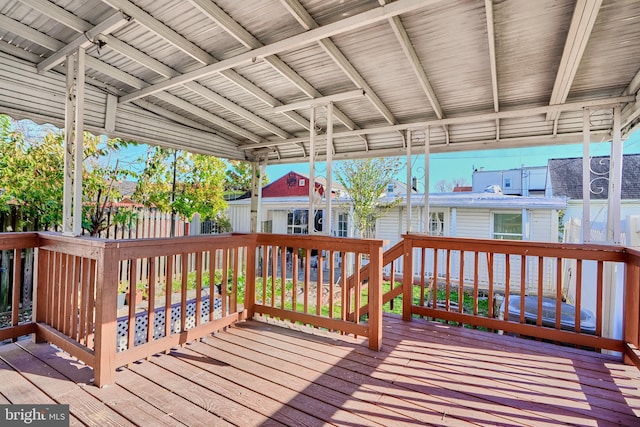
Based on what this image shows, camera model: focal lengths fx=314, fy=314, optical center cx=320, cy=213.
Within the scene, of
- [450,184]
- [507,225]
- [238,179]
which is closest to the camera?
[507,225]

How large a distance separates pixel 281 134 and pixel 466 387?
13.8ft

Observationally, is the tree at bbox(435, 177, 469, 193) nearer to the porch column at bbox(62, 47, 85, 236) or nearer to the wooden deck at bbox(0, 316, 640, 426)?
the wooden deck at bbox(0, 316, 640, 426)

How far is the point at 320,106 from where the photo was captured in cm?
398

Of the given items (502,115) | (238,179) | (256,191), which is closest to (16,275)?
(256,191)

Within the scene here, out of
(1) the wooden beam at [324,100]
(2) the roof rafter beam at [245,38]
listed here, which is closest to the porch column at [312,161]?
(1) the wooden beam at [324,100]

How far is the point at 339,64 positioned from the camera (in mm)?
2961

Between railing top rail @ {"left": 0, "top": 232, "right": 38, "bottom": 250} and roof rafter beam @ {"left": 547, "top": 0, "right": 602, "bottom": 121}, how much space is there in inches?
188

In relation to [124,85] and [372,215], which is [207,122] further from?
[372,215]

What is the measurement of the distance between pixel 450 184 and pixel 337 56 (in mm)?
21633

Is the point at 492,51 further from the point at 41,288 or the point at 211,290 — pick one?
the point at 41,288

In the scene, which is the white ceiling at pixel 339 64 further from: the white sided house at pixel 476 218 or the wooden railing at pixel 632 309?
the white sided house at pixel 476 218

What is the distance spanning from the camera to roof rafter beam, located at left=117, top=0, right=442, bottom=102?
215cm

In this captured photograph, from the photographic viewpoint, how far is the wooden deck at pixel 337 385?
1932 mm

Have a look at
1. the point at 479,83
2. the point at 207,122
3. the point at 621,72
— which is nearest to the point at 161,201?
the point at 207,122
